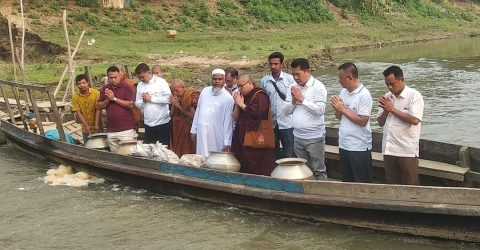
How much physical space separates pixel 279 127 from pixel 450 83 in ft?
46.2

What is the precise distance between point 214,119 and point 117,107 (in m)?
1.69

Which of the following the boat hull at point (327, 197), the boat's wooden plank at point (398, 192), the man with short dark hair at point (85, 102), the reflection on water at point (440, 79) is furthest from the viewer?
the reflection on water at point (440, 79)

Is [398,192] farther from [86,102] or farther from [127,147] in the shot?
[86,102]

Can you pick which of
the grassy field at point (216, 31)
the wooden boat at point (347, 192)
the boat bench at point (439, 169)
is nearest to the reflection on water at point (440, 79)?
the grassy field at point (216, 31)

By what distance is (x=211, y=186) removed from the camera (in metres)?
7.30

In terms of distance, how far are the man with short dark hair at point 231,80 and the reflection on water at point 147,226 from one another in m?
1.44

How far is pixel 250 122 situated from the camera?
7113 millimetres

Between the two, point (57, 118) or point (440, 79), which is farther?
point (440, 79)

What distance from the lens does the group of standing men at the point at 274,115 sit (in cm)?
609

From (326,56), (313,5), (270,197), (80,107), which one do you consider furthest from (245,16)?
(270,197)

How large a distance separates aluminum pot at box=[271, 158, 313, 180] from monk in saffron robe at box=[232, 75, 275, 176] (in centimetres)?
61

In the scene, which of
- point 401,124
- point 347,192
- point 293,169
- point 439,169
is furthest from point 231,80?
point 439,169

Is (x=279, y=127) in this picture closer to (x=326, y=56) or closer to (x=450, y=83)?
(x=450, y=83)

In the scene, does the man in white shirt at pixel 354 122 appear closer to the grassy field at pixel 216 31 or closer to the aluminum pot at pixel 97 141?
the aluminum pot at pixel 97 141
